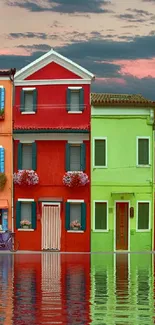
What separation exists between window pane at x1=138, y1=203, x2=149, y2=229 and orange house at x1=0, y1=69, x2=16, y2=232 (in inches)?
271

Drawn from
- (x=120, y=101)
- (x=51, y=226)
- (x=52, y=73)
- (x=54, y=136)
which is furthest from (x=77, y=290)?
(x=52, y=73)

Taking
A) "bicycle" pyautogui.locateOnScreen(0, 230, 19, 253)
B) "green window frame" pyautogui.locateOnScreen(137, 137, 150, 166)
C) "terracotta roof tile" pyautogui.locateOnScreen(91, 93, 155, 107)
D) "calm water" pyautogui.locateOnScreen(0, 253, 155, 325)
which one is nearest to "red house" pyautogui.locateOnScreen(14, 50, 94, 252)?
"bicycle" pyautogui.locateOnScreen(0, 230, 19, 253)

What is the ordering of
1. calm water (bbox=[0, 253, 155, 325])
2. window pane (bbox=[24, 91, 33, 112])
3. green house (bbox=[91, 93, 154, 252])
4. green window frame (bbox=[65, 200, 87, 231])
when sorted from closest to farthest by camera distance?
calm water (bbox=[0, 253, 155, 325]), green window frame (bbox=[65, 200, 87, 231]), green house (bbox=[91, 93, 154, 252]), window pane (bbox=[24, 91, 33, 112])

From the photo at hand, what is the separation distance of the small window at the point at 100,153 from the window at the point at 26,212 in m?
4.08

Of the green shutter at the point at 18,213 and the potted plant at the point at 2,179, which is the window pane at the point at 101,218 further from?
the potted plant at the point at 2,179

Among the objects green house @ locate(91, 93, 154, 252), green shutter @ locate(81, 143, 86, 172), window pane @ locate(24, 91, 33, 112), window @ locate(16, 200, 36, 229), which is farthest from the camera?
window pane @ locate(24, 91, 33, 112)

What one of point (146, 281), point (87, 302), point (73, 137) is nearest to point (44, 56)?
point (73, 137)

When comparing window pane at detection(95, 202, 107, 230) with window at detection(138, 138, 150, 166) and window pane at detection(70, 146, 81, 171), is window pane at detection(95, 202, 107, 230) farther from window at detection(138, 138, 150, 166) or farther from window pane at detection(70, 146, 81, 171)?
window at detection(138, 138, 150, 166)

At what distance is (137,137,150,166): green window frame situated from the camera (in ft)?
151

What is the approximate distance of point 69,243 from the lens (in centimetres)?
4616

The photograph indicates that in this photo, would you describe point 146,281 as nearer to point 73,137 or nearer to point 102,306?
point 102,306

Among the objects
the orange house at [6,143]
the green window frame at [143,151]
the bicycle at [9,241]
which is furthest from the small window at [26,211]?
the green window frame at [143,151]

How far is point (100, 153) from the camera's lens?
4588 cm

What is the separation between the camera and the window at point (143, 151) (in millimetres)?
45906
